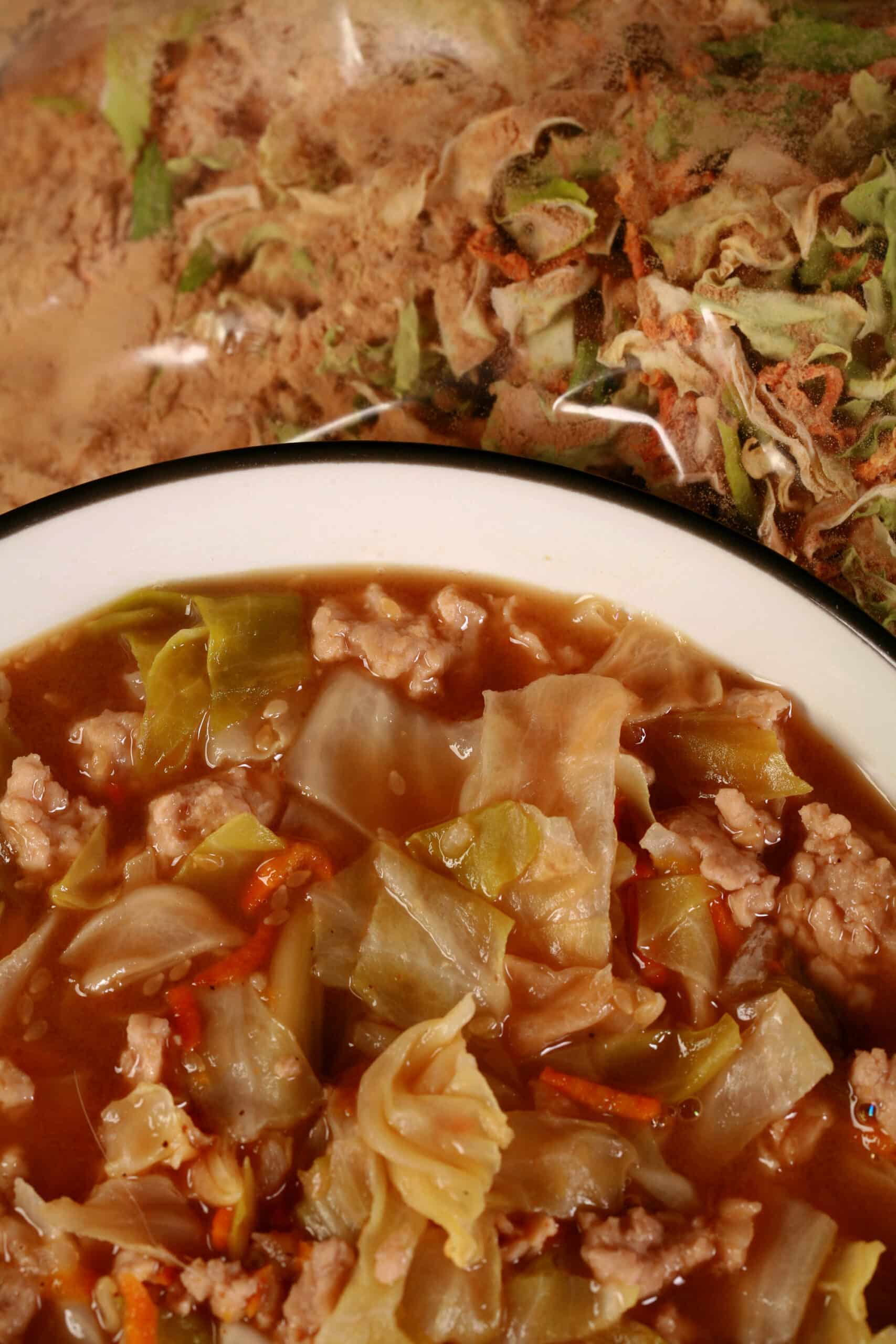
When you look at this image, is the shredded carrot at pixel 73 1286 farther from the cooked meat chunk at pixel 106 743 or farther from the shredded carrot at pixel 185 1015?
the cooked meat chunk at pixel 106 743

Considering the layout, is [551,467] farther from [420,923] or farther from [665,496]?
[420,923]

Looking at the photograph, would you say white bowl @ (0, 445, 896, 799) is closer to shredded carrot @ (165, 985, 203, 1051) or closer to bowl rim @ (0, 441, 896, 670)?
bowl rim @ (0, 441, 896, 670)

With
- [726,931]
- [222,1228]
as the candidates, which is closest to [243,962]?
[222,1228]

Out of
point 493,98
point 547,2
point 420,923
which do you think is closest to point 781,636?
point 420,923

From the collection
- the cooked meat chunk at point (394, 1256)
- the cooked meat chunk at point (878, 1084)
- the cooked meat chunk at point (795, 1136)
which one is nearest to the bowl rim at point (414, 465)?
the cooked meat chunk at point (878, 1084)

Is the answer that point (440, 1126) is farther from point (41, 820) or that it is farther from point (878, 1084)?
point (41, 820)

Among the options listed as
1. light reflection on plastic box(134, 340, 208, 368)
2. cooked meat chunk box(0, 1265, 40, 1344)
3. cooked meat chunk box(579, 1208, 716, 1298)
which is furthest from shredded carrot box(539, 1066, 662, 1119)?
light reflection on plastic box(134, 340, 208, 368)
